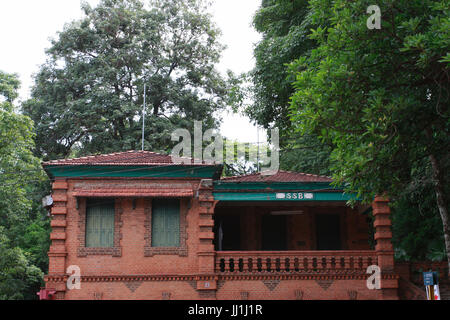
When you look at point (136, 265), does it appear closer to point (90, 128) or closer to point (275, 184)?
point (275, 184)

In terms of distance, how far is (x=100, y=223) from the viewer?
67.9ft

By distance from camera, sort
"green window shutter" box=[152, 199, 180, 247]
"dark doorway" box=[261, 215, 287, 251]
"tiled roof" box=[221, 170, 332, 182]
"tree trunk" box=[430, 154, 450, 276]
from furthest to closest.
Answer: "dark doorway" box=[261, 215, 287, 251] < "tiled roof" box=[221, 170, 332, 182] < "green window shutter" box=[152, 199, 180, 247] < "tree trunk" box=[430, 154, 450, 276]

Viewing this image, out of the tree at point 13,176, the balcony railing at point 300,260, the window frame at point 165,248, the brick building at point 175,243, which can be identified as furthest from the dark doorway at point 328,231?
the tree at point 13,176

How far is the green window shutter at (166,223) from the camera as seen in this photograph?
2062 centimetres

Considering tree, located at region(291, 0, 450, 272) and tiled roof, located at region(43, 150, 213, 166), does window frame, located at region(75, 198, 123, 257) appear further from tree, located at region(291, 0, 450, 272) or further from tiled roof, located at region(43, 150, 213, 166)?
tree, located at region(291, 0, 450, 272)

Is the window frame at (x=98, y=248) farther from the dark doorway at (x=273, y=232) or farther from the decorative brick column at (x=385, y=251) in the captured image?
the decorative brick column at (x=385, y=251)

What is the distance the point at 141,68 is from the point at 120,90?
Result: 1.93 metres

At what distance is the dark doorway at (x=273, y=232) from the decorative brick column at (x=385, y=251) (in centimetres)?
423

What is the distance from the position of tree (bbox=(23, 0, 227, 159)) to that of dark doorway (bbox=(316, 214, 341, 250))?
43.8 feet

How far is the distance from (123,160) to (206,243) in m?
4.45

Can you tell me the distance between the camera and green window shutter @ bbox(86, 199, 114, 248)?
20516 mm

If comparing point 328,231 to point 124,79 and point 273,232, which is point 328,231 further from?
point 124,79
